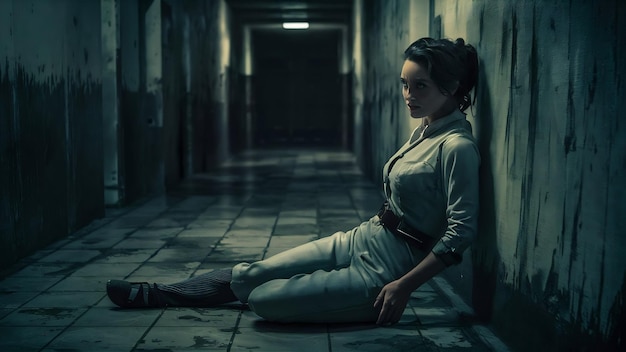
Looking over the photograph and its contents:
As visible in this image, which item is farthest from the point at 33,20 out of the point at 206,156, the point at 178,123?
the point at 206,156

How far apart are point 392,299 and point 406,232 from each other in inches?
14.0

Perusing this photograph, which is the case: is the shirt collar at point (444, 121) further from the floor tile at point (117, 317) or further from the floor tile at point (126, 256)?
the floor tile at point (126, 256)

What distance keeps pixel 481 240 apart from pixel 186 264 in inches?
89.7

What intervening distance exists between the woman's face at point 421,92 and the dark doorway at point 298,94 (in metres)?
23.6

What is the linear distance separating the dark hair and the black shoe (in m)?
1.82

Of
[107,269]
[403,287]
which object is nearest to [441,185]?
[403,287]

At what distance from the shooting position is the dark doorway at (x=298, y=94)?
89.1 feet

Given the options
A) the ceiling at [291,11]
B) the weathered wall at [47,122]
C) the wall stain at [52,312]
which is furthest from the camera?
the ceiling at [291,11]

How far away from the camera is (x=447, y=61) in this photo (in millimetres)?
3480

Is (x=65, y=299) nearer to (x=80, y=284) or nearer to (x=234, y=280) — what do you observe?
(x=80, y=284)

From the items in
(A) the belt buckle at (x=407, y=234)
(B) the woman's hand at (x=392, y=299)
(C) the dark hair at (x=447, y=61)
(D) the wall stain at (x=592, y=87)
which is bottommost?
(B) the woman's hand at (x=392, y=299)

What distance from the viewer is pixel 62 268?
17.0 feet

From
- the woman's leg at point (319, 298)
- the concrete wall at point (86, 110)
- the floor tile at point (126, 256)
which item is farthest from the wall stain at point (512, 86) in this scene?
the concrete wall at point (86, 110)

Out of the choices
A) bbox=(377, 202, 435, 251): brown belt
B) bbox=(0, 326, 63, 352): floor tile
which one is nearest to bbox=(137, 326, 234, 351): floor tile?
bbox=(0, 326, 63, 352): floor tile
